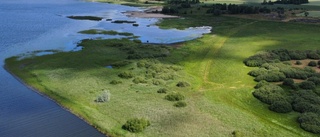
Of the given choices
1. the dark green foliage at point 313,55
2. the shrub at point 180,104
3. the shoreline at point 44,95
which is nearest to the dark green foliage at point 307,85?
the shrub at point 180,104

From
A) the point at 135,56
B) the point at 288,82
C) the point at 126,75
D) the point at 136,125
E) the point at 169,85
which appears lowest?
the point at 288,82

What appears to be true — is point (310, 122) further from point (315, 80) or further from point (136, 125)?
point (136, 125)

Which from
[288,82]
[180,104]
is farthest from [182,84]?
[288,82]

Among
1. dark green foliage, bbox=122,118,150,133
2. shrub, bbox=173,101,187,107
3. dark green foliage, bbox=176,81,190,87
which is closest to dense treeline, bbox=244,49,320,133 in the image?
dark green foliage, bbox=176,81,190,87

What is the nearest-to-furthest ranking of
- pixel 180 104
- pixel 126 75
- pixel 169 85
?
1. pixel 180 104
2. pixel 169 85
3. pixel 126 75

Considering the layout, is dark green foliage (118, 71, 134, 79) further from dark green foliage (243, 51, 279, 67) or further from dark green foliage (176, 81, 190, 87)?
dark green foliage (243, 51, 279, 67)

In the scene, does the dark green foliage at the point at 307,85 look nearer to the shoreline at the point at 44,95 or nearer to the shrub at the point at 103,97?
the shrub at the point at 103,97

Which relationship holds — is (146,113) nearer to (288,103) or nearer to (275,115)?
(275,115)
